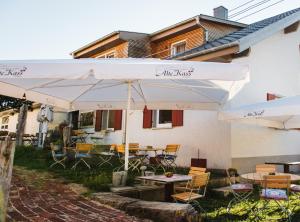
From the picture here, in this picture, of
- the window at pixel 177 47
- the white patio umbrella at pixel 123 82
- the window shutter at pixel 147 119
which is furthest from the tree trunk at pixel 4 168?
the window at pixel 177 47

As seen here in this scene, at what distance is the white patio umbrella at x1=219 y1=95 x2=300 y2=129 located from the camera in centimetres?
595

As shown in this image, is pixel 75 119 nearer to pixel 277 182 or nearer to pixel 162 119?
pixel 162 119

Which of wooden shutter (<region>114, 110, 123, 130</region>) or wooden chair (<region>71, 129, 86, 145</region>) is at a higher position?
wooden shutter (<region>114, 110, 123, 130</region>)

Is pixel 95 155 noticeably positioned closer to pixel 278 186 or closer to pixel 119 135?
pixel 119 135

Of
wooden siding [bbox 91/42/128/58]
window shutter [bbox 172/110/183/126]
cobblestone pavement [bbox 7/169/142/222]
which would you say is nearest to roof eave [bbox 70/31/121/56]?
wooden siding [bbox 91/42/128/58]

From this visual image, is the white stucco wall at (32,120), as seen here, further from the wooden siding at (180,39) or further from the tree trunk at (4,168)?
the tree trunk at (4,168)

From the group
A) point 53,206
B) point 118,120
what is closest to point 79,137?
point 118,120

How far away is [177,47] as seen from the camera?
13.9 meters

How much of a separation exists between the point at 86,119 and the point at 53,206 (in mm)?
11389

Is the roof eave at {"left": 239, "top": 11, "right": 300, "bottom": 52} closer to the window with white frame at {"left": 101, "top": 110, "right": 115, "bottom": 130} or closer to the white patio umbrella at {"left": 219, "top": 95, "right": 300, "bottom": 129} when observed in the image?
the white patio umbrella at {"left": 219, "top": 95, "right": 300, "bottom": 129}

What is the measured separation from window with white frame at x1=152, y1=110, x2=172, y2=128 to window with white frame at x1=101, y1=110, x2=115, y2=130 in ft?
9.93

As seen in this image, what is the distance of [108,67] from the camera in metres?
4.66

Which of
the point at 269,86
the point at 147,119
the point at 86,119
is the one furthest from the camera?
the point at 86,119

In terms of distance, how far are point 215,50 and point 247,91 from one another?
160 centimetres
